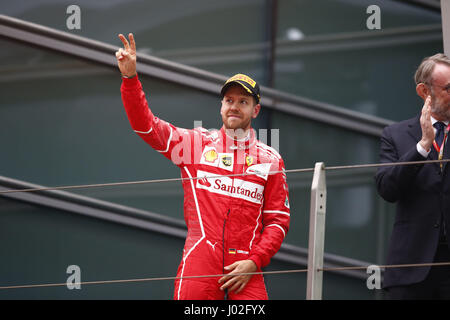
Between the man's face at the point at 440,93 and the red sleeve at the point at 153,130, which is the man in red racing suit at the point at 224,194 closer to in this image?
the red sleeve at the point at 153,130

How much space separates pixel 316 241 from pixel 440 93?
849mm

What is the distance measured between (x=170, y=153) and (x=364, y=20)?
2.10 m

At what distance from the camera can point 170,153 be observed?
2.47 m

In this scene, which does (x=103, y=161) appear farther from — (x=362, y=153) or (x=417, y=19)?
(x=417, y=19)

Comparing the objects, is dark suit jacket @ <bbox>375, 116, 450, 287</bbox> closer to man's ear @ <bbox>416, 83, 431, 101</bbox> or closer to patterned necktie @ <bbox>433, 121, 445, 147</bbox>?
patterned necktie @ <bbox>433, 121, 445, 147</bbox>

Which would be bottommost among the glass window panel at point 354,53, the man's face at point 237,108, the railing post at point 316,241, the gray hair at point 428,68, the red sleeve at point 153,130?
the railing post at point 316,241

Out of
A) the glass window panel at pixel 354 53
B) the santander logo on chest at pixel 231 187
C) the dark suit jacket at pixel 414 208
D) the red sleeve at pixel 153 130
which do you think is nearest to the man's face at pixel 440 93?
the dark suit jacket at pixel 414 208

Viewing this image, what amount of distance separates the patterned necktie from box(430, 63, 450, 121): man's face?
0.07 ft

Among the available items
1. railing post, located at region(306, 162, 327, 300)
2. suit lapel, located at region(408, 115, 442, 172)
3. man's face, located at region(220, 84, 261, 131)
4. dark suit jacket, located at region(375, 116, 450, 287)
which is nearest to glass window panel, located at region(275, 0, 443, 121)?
man's face, located at region(220, 84, 261, 131)

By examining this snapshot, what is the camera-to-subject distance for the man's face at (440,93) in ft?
7.78

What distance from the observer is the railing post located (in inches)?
74.5

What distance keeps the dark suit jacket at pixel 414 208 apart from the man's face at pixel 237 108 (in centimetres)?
55

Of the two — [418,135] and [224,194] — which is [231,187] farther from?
[418,135]
